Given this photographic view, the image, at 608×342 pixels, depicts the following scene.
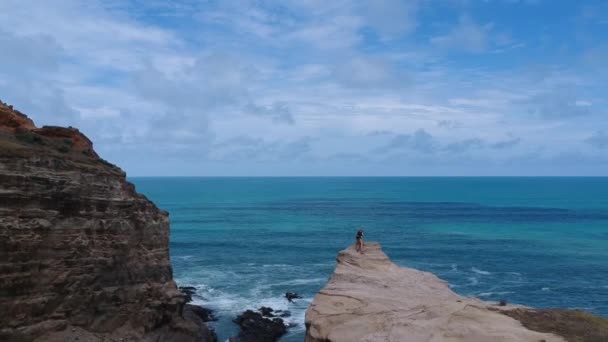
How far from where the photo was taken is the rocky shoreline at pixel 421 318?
2003 centimetres

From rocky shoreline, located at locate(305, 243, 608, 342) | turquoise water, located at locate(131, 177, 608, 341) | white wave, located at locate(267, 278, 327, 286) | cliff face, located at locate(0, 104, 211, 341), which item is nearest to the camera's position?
rocky shoreline, located at locate(305, 243, 608, 342)

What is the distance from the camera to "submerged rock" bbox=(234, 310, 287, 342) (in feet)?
128

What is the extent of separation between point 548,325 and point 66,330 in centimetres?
2276

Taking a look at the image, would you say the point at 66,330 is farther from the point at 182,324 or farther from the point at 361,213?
the point at 361,213

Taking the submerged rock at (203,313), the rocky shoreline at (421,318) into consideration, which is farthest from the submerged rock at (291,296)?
the rocky shoreline at (421,318)

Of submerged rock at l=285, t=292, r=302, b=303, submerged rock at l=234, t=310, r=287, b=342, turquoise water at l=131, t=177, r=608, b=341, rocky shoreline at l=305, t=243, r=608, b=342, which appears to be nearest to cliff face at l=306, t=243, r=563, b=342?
rocky shoreline at l=305, t=243, r=608, b=342

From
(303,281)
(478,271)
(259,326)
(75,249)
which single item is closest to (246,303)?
(259,326)

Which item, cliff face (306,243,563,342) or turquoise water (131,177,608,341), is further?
turquoise water (131,177,608,341)

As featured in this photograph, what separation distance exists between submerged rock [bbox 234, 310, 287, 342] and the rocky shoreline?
490 inches

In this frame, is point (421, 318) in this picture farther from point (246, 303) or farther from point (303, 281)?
point (303, 281)

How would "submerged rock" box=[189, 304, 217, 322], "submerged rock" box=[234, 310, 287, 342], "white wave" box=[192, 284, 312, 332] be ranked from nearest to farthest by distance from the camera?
"submerged rock" box=[234, 310, 287, 342], "submerged rock" box=[189, 304, 217, 322], "white wave" box=[192, 284, 312, 332]

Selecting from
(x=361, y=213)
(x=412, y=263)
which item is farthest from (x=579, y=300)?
(x=361, y=213)

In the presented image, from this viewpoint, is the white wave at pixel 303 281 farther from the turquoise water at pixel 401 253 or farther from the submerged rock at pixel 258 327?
the submerged rock at pixel 258 327

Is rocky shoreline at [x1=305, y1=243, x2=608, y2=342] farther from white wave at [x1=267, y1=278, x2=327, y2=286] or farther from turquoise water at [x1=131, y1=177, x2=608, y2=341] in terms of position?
white wave at [x1=267, y1=278, x2=327, y2=286]
